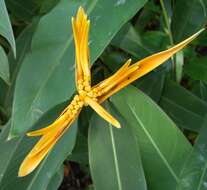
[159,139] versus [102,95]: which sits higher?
[102,95]

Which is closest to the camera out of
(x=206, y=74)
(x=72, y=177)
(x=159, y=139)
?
(x=159, y=139)

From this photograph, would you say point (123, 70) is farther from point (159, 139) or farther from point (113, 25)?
point (159, 139)

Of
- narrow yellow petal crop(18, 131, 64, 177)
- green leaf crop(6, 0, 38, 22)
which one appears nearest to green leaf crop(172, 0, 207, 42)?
green leaf crop(6, 0, 38, 22)

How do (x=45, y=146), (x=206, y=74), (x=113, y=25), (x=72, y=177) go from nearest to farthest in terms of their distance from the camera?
(x=45, y=146) < (x=113, y=25) < (x=206, y=74) < (x=72, y=177)

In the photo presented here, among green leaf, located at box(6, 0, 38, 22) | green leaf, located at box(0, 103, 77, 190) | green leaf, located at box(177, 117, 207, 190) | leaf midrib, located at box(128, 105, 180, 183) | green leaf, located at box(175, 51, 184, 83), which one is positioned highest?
green leaf, located at box(6, 0, 38, 22)

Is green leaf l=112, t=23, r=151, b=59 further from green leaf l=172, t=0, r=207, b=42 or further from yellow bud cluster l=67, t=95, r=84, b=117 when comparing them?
yellow bud cluster l=67, t=95, r=84, b=117

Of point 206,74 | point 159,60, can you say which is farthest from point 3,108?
point 159,60

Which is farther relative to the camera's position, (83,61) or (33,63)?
(33,63)
